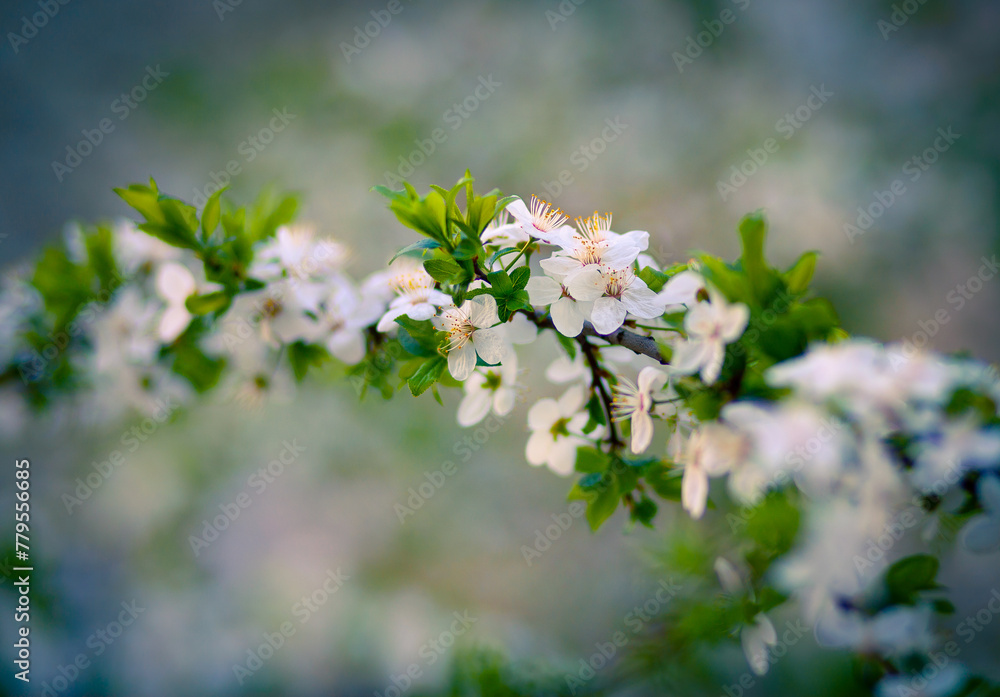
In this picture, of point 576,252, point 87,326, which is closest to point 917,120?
point 576,252

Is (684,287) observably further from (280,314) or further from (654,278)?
(280,314)
